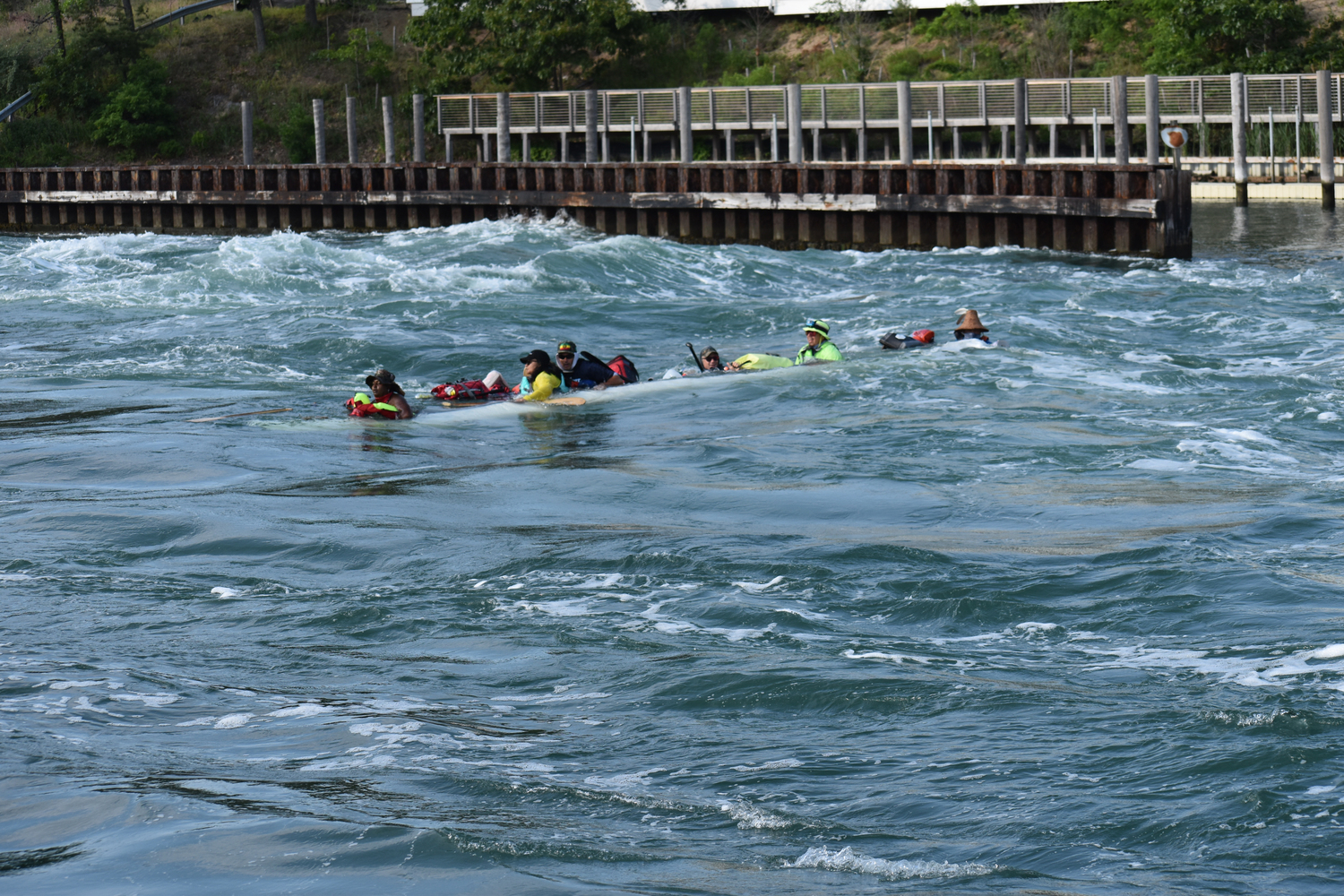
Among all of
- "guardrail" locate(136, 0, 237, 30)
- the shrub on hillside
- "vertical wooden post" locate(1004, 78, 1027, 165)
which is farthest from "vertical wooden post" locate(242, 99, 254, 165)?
"vertical wooden post" locate(1004, 78, 1027, 165)

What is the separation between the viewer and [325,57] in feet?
202

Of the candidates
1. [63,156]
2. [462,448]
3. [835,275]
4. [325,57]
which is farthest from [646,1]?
[462,448]

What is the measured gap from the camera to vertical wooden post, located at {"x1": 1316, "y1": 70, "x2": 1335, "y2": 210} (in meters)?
34.2

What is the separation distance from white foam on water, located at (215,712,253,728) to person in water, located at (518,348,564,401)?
9.96 metres

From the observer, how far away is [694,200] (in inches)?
1344

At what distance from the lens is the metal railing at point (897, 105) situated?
37.1 metres

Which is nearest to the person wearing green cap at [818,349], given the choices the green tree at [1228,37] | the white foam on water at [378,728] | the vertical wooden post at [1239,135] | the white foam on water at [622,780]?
the white foam on water at [378,728]

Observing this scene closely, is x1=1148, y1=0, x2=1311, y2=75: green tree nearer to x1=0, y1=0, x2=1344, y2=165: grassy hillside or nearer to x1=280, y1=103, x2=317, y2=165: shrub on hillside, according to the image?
x1=0, y1=0, x2=1344, y2=165: grassy hillside

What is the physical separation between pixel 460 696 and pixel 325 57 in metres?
58.1

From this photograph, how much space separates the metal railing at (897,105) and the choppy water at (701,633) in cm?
2059

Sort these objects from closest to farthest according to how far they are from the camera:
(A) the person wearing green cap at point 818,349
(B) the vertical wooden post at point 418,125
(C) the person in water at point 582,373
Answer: (C) the person in water at point 582,373 → (A) the person wearing green cap at point 818,349 → (B) the vertical wooden post at point 418,125

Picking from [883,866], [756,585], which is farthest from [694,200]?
[883,866]

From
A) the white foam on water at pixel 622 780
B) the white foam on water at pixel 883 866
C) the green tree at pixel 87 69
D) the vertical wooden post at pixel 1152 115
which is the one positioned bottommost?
the white foam on water at pixel 883 866

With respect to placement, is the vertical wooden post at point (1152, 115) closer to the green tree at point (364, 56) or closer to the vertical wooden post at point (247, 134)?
the vertical wooden post at point (247, 134)
